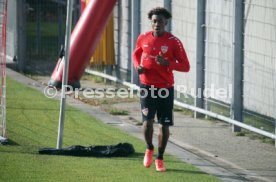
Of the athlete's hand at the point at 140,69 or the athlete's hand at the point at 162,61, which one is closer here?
the athlete's hand at the point at 162,61

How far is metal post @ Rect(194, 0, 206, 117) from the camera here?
17.0 meters

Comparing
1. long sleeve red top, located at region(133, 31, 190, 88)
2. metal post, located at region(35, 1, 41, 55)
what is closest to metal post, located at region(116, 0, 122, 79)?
metal post, located at region(35, 1, 41, 55)

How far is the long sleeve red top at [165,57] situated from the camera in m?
12.4

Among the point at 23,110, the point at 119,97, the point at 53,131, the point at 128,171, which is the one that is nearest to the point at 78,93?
the point at 119,97

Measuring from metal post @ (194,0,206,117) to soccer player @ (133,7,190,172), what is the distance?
4495 mm

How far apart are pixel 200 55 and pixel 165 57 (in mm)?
4731

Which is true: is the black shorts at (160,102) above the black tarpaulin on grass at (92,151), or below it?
above

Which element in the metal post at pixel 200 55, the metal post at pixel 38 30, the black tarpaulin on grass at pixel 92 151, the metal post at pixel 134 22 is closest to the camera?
the black tarpaulin on grass at pixel 92 151

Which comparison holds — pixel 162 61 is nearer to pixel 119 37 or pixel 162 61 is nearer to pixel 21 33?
pixel 119 37

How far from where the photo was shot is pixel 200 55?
17.1 metres

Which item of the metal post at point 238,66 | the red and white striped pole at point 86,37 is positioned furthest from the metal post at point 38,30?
the metal post at point 238,66

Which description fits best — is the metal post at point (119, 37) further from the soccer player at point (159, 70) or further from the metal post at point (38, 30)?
the soccer player at point (159, 70)

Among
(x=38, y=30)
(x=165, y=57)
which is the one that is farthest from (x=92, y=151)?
(x=38, y=30)

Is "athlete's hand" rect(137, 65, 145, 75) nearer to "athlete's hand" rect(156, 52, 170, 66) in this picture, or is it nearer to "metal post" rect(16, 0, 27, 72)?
"athlete's hand" rect(156, 52, 170, 66)
